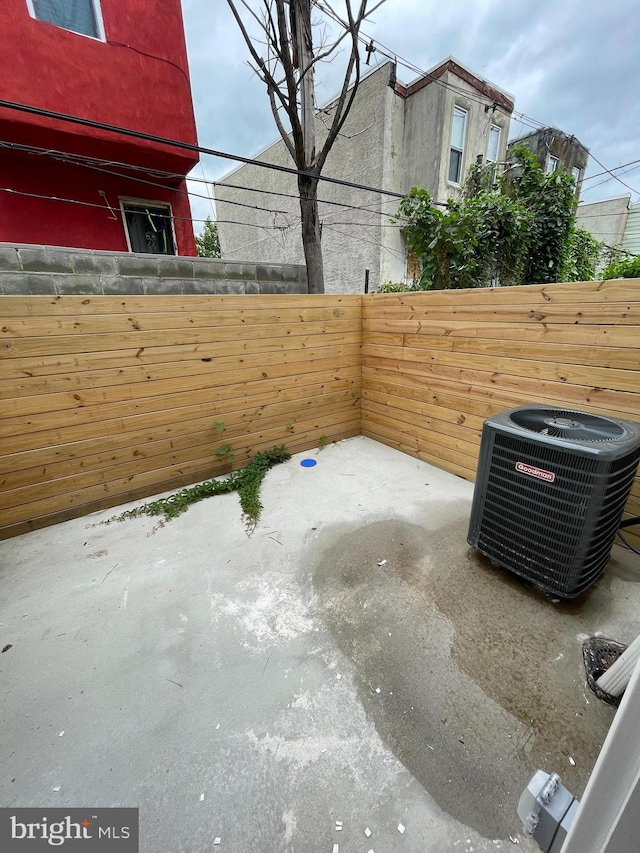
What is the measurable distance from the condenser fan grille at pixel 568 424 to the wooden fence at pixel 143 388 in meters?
2.18

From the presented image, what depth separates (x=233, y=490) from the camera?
306cm

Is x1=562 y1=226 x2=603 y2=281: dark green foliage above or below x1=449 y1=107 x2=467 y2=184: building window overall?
below

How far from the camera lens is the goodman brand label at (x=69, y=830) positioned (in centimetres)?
102

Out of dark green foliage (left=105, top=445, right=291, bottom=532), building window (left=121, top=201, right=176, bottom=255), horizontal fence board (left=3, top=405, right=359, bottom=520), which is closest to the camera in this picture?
horizontal fence board (left=3, top=405, right=359, bottom=520)

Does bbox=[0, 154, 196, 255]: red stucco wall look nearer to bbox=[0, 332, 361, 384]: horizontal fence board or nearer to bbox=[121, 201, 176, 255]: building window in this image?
bbox=[121, 201, 176, 255]: building window

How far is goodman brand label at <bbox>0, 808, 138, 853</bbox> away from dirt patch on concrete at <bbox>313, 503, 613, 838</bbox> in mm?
867

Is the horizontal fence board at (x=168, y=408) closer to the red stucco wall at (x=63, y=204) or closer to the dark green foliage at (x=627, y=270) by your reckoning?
the red stucco wall at (x=63, y=204)

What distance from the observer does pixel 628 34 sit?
3.73m

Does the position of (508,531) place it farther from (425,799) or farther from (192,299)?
(192,299)

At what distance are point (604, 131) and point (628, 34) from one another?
213 inches

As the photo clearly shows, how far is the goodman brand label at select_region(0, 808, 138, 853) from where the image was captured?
1.02 m

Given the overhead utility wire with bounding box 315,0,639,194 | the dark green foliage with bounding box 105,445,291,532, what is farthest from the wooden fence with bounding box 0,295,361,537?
the overhead utility wire with bounding box 315,0,639,194

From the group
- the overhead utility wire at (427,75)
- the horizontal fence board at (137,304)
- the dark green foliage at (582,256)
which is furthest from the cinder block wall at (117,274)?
the dark green foliage at (582,256)

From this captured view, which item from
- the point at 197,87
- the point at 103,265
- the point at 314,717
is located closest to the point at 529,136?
the point at 197,87
